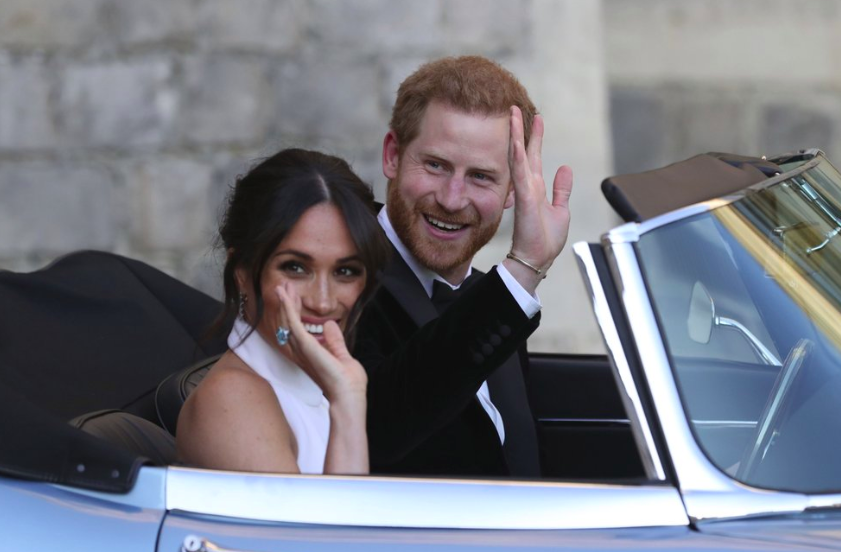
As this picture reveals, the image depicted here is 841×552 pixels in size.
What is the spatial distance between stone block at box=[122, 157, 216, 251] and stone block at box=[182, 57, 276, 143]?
16 centimetres

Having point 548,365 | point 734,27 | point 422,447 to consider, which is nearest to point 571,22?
point 734,27

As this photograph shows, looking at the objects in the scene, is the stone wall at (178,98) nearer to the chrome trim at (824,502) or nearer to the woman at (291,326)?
the woman at (291,326)

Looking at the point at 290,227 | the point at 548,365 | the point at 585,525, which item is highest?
the point at 290,227

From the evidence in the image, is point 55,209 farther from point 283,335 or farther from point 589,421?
point 283,335

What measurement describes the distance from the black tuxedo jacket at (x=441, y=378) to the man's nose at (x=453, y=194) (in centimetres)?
16

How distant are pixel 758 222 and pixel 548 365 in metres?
1.27

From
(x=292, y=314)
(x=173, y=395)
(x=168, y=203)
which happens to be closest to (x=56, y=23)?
(x=168, y=203)

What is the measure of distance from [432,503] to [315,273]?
559mm

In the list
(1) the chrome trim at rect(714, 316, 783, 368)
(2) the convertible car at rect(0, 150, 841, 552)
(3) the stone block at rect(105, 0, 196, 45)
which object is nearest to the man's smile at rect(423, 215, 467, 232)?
(2) the convertible car at rect(0, 150, 841, 552)

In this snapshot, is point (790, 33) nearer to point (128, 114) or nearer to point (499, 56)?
point (499, 56)

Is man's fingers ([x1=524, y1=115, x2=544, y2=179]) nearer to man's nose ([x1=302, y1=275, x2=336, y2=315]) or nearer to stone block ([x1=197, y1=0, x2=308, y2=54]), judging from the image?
man's nose ([x1=302, y1=275, x2=336, y2=315])

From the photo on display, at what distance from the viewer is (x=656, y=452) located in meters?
1.99

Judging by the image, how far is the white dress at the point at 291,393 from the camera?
2.38m

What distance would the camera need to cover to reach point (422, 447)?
269 centimetres
